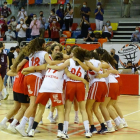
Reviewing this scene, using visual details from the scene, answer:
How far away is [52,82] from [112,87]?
1635mm

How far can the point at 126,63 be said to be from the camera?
15.9 metres

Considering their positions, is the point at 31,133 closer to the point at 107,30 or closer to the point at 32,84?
the point at 32,84

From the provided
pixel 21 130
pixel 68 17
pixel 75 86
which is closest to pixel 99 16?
pixel 68 17

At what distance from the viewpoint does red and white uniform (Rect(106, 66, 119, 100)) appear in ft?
24.8

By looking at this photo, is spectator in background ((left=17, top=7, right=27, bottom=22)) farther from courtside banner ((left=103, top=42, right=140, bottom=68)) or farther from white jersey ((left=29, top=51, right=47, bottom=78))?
white jersey ((left=29, top=51, right=47, bottom=78))

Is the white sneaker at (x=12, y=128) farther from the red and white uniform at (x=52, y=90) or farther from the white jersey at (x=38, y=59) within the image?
the white jersey at (x=38, y=59)

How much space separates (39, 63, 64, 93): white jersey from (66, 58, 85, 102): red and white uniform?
170 millimetres

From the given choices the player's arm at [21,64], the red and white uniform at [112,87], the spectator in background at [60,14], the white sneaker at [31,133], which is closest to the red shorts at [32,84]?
the player's arm at [21,64]

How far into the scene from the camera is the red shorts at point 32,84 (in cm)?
684

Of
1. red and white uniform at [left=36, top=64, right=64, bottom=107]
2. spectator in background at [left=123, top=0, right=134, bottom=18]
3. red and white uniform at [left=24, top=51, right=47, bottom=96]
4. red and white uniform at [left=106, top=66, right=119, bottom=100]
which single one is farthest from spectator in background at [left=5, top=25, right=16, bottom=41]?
red and white uniform at [left=36, top=64, right=64, bottom=107]

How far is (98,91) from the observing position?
711cm

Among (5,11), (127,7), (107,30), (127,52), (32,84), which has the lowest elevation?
(127,52)

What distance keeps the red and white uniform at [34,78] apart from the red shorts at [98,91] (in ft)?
3.56

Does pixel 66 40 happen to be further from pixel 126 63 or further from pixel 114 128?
pixel 114 128
